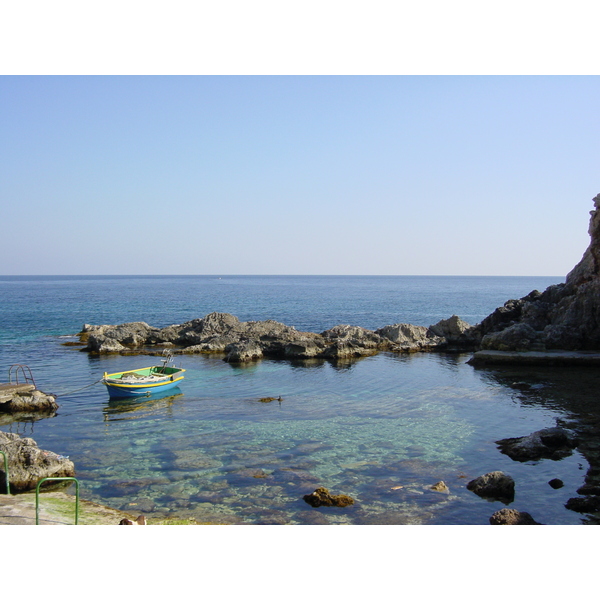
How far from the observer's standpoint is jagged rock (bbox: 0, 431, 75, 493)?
47.4 feet

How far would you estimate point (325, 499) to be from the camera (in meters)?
13.5

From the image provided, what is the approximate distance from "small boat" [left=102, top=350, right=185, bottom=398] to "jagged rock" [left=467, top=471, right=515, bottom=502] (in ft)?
56.8

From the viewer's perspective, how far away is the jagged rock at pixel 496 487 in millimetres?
13867

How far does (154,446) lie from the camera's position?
1867cm

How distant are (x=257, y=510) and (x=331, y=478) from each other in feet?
10.00

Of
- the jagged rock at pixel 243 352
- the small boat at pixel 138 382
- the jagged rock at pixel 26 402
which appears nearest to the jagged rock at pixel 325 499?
the small boat at pixel 138 382

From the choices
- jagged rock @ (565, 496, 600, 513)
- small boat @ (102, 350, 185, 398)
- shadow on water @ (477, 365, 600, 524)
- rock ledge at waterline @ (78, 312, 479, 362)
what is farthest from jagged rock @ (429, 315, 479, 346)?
jagged rock @ (565, 496, 600, 513)

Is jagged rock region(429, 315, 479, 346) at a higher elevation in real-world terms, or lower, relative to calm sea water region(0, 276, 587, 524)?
higher

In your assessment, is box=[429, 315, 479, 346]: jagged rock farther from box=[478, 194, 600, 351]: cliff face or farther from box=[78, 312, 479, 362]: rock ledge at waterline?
box=[478, 194, 600, 351]: cliff face

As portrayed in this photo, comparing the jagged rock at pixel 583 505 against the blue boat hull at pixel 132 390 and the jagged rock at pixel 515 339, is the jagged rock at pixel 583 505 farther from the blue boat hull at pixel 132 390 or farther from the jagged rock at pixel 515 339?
the jagged rock at pixel 515 339

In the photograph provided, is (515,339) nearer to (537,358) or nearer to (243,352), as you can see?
(537,358)

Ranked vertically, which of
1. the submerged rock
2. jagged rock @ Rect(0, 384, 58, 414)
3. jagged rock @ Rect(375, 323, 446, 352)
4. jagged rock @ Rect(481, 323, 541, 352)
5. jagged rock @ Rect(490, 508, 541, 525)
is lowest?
jagged rock @ Rect(0, 384, 58, 414)

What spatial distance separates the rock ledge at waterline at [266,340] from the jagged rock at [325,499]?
23.9 meters
